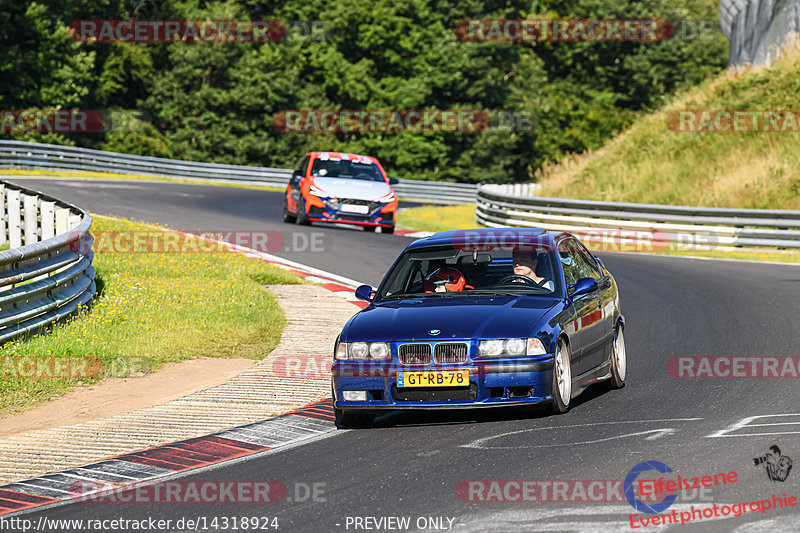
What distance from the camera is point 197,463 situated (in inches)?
307

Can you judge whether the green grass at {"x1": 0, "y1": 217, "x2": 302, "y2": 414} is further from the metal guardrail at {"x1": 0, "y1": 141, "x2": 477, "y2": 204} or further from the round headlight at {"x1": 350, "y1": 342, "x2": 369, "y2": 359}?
the metal guardrail at {"x1": 0, "y1": 141, "x2": 477, "y2": 204}

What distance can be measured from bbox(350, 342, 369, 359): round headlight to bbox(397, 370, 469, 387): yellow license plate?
0.34 m

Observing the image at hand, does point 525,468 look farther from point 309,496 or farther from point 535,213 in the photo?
point 535,213

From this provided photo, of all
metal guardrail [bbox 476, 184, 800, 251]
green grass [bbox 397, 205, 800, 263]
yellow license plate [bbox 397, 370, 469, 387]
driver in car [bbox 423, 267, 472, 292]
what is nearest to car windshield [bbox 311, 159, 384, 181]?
green grass [bbox 397, 205, 800, 263]

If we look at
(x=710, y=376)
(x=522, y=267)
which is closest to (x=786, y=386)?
(x=710, y=376)

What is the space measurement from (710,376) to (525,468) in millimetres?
4085

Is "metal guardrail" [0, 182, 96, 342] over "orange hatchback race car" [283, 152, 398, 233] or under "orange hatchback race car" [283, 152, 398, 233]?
over

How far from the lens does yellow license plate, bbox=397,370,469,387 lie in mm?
8398

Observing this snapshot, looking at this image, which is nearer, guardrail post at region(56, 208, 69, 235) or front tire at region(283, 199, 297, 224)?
guardrail post at region(56, 208, 69, 235)

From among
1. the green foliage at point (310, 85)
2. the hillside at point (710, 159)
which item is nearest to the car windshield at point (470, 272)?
the hillside at point (710, 159)

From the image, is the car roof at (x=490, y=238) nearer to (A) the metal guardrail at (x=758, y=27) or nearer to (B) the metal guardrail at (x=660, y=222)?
(B) the metal guardrail at (x=660, y=222)

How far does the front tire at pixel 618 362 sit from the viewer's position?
33.3 feet

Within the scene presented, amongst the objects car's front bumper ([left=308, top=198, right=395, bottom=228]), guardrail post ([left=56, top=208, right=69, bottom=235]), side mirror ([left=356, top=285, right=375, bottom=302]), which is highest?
side mirror ([left=356, top=285, right=375, bottom=302])

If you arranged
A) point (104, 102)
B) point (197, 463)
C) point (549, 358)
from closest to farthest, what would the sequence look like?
point (197, 463) < point (549, 358) < point (104, 102)
